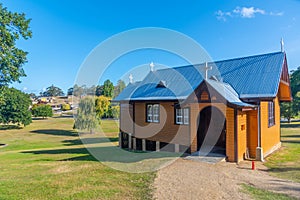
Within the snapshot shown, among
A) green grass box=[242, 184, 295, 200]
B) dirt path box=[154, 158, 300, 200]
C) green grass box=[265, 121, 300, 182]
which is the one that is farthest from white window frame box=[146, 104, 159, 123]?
green grass box=[242, 184, 295, 200]

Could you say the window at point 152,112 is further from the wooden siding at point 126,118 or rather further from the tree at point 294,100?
the tree at point 294,100

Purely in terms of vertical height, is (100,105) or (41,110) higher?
(100,105)

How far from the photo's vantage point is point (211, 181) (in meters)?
7.14

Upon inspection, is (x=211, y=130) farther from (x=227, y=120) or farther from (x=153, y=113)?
(x=153, y=113)

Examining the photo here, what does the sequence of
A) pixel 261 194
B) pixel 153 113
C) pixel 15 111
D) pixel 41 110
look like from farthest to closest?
pixel 41 110 < pixel 15 111 < pixel 153 113 < pixel 261 194

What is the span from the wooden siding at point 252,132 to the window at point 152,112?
19.7ft

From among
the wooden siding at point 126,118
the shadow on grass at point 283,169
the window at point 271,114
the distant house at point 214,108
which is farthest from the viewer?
the wooden siding at point 126,118

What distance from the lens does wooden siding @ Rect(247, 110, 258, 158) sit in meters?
10.9

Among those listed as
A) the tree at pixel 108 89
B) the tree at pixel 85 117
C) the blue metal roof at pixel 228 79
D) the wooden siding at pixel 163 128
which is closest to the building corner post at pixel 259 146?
the blue metal roof at pixel 228 79

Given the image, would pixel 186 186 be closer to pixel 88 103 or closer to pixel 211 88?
pixel 211 88

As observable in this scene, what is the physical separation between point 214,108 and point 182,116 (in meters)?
2.20

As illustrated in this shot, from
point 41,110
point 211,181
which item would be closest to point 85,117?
point 211,181

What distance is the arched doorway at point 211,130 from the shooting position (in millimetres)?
11852

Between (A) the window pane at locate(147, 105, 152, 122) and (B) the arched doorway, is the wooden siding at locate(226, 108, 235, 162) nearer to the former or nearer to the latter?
(B) the arched doorway
